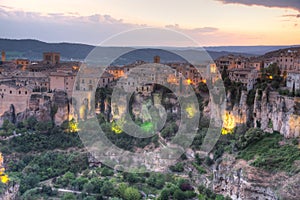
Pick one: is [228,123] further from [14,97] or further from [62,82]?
[14,97]

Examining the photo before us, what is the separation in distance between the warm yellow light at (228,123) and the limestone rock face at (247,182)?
6.86 ft

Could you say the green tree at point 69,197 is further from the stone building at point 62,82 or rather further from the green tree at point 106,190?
the stone building at point 62,82

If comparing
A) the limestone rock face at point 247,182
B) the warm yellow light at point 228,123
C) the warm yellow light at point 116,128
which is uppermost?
the warm yellow light at point 228,123

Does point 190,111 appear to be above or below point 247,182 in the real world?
above

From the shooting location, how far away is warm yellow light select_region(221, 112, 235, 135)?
19.3m

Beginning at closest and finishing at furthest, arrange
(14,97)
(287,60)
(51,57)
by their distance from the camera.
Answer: (14,97)
(287,60)
(51,57)

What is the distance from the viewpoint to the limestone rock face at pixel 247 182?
14321 millimetres

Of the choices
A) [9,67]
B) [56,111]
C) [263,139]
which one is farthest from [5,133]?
[263,139]

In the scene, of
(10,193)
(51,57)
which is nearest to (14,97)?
(10,193)

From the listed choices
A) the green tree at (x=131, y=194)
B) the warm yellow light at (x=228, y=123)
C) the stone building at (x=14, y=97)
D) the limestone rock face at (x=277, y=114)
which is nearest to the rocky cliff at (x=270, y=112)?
the limestone rock face at (x=277, y=114)

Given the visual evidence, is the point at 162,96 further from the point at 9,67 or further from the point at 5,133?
the point at 9,67

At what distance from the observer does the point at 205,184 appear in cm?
1691

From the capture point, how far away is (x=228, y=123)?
64.0 feet

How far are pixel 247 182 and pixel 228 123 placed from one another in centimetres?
463
